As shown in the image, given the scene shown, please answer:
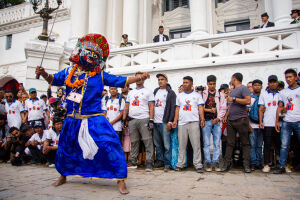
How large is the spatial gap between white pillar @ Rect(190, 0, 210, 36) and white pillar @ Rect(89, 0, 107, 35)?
18.4 feet

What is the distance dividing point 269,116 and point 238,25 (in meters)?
11.1

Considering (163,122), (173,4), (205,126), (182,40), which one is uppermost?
(173,4)

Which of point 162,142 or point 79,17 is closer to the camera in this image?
point 162,142

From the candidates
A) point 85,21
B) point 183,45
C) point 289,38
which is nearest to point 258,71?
point 289,38

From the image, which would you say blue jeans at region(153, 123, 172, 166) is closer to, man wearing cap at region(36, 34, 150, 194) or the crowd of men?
the crowd of men

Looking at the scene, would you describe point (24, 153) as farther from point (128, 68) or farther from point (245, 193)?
point (245, 193)

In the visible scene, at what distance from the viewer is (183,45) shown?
8.85 metres

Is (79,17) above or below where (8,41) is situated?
below

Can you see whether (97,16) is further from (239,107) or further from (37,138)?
(239,107)

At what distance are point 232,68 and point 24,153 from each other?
7197 millimetres

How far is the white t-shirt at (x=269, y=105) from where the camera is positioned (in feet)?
16.5

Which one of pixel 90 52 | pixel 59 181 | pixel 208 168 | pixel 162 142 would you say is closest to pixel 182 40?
pixel 162 142

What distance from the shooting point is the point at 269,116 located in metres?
5.06

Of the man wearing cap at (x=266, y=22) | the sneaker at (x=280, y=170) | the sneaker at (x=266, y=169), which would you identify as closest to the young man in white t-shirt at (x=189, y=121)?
the sneaker at (x=266, y=169)
